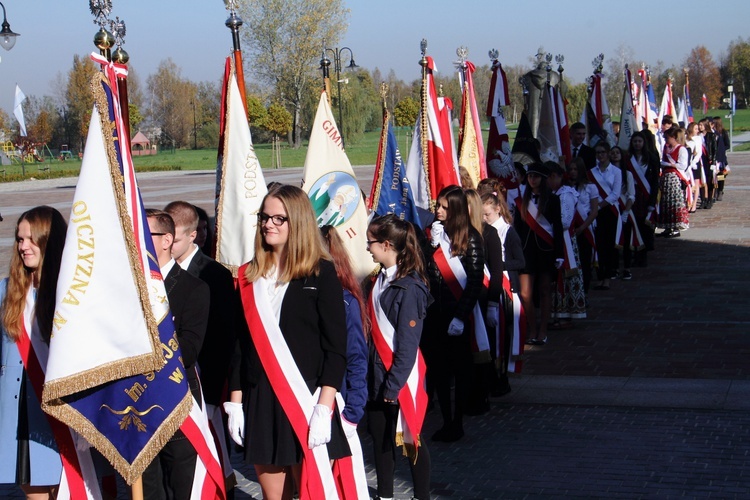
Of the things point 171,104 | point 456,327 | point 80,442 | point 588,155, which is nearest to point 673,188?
point 588,155

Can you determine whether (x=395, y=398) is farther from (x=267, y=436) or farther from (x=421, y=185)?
(x=421, y=185)

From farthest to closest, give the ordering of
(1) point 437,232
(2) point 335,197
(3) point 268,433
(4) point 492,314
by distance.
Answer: (4) point 492,314, (2) point 335,197, (1) point 437,232, (3) point 268,433

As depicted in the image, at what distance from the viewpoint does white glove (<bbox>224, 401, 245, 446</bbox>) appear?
4.02 meters

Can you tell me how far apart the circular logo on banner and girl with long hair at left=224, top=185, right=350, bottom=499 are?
291 cm

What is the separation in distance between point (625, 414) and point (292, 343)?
3.70 meters

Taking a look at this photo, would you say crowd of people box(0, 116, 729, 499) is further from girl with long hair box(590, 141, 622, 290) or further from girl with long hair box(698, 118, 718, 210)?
A: girl with long hair box(698, 118, 718, 210)

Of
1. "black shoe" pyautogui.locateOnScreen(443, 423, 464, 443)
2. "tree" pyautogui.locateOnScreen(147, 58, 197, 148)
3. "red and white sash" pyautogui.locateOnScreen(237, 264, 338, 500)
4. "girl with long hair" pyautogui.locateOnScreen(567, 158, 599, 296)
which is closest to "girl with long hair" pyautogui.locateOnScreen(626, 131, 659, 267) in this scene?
"girl with long hair" pyautogui.locateOnScreen(567, 158, 599, 296)

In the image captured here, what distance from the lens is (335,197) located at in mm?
6957

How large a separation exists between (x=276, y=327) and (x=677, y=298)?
8.20m

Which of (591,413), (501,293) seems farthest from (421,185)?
(591,413)

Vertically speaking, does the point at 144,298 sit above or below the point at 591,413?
above

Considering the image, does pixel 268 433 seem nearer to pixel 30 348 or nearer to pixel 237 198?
pixel 30 348

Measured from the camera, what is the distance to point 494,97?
39.3 ft

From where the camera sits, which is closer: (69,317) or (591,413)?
(69,317)
